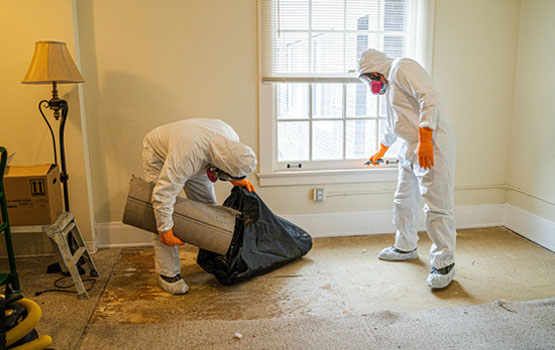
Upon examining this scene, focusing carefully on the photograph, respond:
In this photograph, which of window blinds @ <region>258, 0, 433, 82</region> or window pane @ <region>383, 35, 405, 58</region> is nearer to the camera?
window blinds @ <region>258, 0, 433, 82</region>

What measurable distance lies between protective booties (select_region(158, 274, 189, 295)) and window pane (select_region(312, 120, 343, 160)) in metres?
1.44

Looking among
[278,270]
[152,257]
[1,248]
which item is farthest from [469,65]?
[1,248]

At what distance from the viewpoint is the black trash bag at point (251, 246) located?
9.39 feet

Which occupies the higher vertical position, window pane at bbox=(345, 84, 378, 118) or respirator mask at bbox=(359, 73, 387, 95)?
respirator mask at bbox=(359, 73, 387, 95)

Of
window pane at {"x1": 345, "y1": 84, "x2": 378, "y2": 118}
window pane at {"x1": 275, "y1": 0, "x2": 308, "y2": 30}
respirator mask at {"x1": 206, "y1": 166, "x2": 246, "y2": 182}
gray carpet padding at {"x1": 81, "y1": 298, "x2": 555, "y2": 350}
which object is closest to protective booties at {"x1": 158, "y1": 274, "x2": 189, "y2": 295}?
gray carpet padding at {"x1": 81, "y1": 298, "x2": 555, "y2": 350}

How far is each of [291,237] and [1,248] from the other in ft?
6.74

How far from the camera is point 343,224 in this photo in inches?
147

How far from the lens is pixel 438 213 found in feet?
9.23

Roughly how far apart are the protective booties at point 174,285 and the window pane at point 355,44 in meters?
1.97

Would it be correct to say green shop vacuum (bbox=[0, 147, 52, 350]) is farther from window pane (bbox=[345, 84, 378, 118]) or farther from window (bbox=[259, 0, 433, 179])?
window pane (bbox=[345, 84, 378, 118])

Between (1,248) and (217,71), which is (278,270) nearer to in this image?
(217,71)

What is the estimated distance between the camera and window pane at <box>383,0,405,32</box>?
3513 millimetres

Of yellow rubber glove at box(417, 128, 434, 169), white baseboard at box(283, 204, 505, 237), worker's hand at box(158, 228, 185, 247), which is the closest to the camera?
worker's hand at box(158, 228, 185, 247)

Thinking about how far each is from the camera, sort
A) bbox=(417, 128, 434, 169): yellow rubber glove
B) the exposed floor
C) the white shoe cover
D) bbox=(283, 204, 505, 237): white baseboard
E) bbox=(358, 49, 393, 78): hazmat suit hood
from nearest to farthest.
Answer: the exposed floor < bbox=(417, 128, 434, 169): yellow rubber glove < the white shoe cover < bbox=(358, 49, 393, 78): hazmat suit hood < bbox=(283, 204, 505, 237): white baseboard
